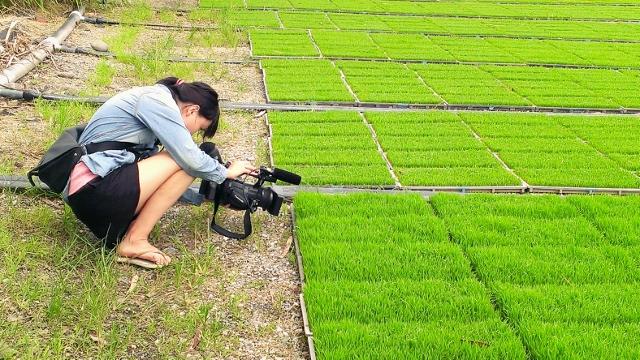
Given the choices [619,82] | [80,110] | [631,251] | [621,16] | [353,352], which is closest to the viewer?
[353,352]

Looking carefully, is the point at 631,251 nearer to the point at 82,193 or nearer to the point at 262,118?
the point at 82,193

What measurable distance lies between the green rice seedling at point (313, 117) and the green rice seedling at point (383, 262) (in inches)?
94.1

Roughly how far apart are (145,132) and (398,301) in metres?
1.58

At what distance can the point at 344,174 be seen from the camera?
4.69 m

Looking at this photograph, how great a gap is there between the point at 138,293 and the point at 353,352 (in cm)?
116

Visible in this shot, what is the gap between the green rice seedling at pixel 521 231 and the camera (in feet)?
12.5

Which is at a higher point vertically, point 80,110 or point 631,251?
point 631,251

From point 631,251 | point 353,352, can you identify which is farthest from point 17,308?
point 631,251

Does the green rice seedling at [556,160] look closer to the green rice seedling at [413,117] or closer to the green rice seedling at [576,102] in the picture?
the green rice seedling at [413,117]

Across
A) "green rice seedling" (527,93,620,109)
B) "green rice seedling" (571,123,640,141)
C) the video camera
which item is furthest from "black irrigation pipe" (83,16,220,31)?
the video camera

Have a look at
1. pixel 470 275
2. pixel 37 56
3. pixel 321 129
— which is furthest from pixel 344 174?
pixel 37 56

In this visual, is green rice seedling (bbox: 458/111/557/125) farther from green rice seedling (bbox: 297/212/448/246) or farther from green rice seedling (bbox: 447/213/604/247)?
green rice seedling (bbox: 297/212/448/246)

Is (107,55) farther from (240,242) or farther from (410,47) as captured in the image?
(240,242)

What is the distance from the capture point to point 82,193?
3158mm
